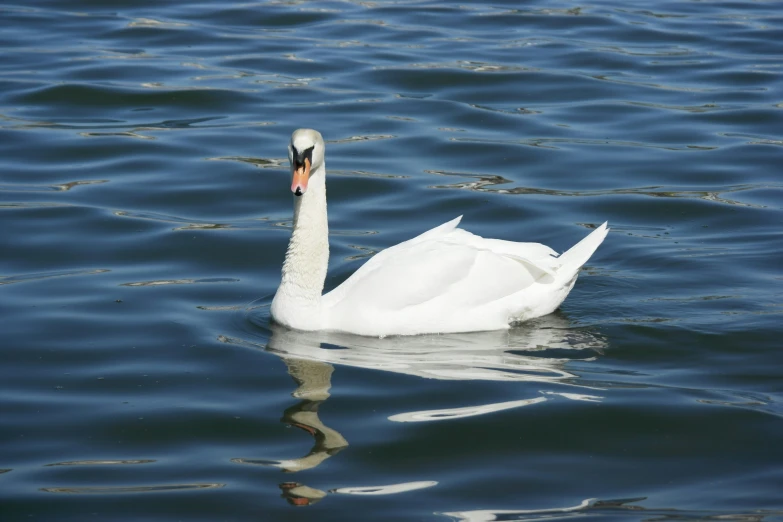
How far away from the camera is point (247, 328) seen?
8180 mm

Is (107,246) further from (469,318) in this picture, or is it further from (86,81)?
(86,81)

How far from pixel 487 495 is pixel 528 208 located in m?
5.31

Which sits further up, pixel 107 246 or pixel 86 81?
pixel 86 81

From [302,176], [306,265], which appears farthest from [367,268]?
[302,176]

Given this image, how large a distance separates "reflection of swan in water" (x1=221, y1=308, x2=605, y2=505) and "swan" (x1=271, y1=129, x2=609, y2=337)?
0.09 metres

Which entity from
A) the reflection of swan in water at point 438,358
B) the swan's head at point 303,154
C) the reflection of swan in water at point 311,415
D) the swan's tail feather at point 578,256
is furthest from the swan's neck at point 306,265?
the swan's tail feather at point 578,256

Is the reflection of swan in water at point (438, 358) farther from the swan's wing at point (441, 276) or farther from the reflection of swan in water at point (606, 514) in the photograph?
the reflection of swan in water at point (606, 514)

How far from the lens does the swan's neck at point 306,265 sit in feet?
26.5

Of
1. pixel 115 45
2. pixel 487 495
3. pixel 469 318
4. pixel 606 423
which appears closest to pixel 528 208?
pixel 469 318

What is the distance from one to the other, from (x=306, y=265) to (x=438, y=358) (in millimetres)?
1198

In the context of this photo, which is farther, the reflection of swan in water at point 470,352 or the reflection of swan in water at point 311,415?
the reflection of swan in water at point 470,352

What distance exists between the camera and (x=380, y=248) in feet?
32.6

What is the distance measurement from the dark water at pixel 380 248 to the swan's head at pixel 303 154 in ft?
3.29

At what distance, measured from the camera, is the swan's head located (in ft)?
25.4
